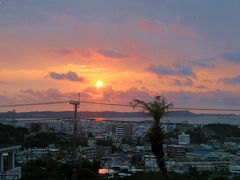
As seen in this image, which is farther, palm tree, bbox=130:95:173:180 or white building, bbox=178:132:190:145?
white building, bbox=178:132:190:145

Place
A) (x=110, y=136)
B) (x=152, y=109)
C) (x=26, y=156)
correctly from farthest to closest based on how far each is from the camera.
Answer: (x=110, y=136), (x=26, y=156), (x=152, y=109)

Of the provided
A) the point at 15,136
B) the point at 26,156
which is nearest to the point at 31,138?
the point at 15,136

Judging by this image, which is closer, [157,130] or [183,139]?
[157,130]

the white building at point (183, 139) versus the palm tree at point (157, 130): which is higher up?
the palm tree at point (157, 130)

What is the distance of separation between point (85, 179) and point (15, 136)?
22.1 meters

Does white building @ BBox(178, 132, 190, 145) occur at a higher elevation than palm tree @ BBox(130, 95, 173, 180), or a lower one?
lower

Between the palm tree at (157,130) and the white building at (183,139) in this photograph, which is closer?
the palm tree at (157,130)

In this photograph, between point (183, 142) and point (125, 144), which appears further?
point (125, 144)

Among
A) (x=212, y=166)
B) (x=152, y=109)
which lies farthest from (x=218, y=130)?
(x=152, y=109)

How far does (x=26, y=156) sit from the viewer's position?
2802 cm

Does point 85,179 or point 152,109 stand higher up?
point 152,109

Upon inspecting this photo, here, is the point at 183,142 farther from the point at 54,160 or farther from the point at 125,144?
the point at 54,160

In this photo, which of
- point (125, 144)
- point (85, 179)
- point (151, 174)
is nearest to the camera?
point (151, 174)

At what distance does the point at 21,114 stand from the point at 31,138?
601cm
